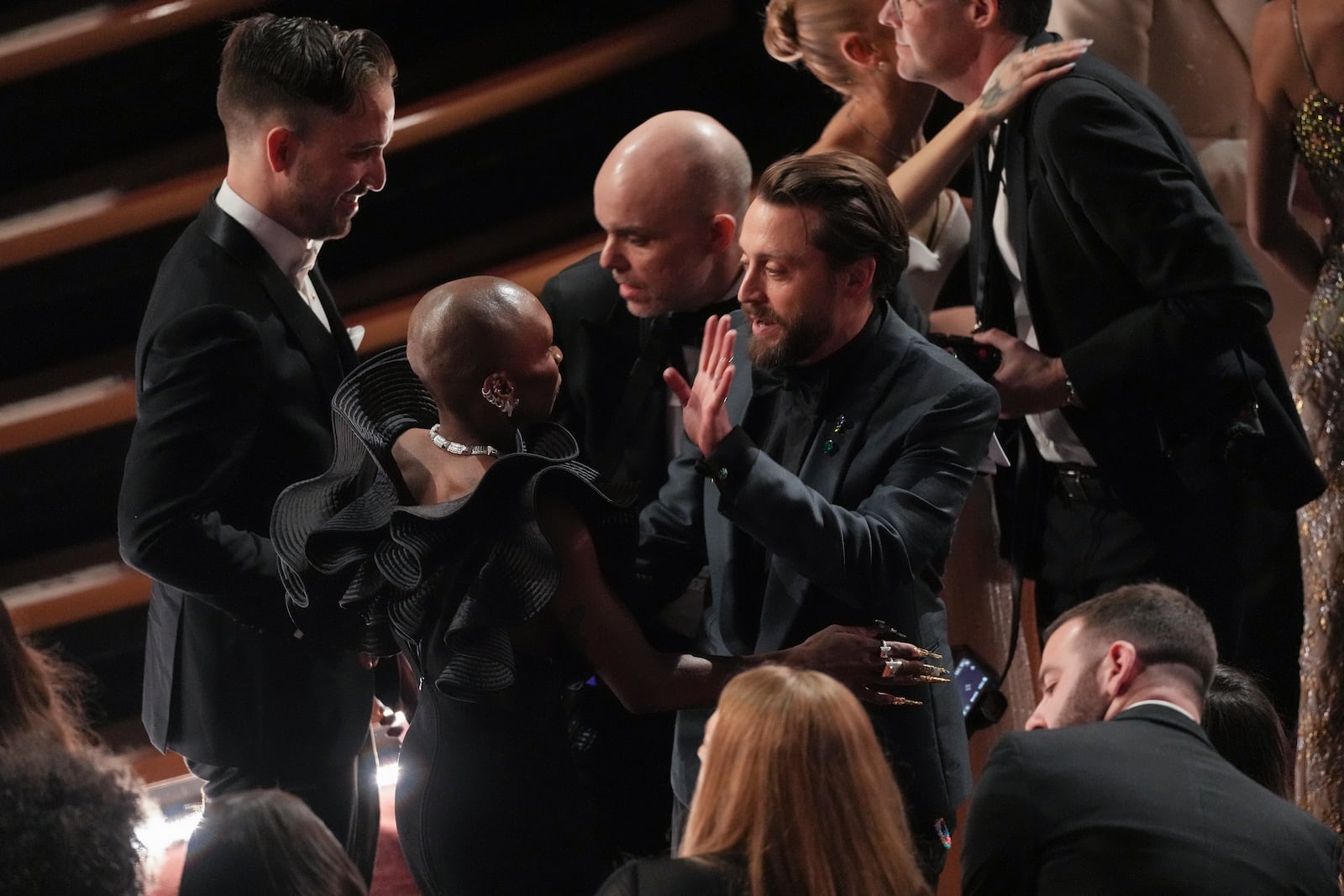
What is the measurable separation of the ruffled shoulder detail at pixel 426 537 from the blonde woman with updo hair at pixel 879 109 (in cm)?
141

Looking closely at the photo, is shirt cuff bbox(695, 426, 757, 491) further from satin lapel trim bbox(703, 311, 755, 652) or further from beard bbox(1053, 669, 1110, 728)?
beard bbox(1053, 669, 1110, 728)

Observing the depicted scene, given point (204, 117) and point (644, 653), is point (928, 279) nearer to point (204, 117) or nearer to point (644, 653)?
point (644, 653)

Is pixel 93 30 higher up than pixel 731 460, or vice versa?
pixel 731 460

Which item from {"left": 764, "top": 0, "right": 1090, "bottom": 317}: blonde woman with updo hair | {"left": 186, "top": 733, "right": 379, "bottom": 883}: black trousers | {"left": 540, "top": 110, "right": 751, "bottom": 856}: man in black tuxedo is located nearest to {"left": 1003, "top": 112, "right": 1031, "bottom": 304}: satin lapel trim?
{"left": 764, "top": 0, "right": 1090, "bottom": 317}: blonde woman with updo hair

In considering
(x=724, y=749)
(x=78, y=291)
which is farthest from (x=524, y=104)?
(x=724, y=749)

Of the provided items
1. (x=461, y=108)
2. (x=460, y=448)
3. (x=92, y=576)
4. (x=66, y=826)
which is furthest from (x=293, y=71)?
(x=92, y=576)

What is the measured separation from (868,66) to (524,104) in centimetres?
162

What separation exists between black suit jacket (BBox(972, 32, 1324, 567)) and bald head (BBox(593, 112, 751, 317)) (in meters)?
0.53

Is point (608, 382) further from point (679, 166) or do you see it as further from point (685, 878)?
point (685, 878)

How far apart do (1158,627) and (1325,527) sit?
1.19 meters

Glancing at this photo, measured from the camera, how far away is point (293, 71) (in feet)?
8.99

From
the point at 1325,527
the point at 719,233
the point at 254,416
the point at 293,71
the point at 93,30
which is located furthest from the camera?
the point at 93,30

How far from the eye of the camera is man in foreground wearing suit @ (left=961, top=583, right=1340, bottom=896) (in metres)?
2.07

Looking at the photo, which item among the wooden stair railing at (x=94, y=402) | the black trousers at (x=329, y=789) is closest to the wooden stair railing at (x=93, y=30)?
the wooden stair railing at (x=94, y=402)
